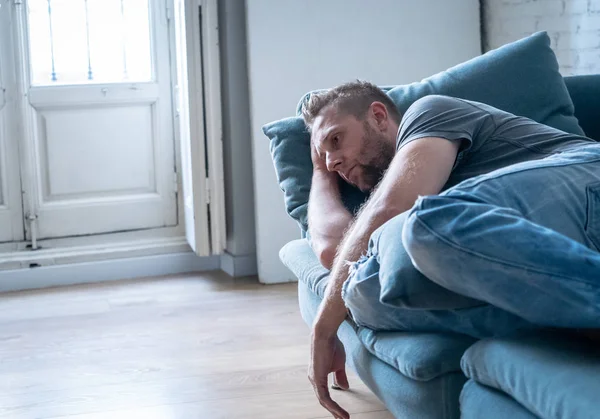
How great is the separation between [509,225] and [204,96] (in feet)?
8.60

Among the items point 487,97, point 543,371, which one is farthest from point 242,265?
point 543,371

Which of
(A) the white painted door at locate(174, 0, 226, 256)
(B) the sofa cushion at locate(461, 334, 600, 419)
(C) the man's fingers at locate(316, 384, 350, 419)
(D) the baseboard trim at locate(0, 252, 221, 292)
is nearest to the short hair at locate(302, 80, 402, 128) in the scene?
(C) the man's fingers at locate(316, 384, 350, 419)

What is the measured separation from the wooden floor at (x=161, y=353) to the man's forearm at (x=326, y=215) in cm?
52

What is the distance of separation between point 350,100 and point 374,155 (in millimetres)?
169

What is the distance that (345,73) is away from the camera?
3.86m

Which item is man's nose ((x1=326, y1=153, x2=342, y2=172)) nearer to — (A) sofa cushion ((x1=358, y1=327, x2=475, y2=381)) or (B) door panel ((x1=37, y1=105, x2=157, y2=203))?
(A) sofa cushion ((x1=358, y1=327, x2=475, y2=381))

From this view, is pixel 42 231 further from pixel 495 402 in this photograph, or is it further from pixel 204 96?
pixel 495 402

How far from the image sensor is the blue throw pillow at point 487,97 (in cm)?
240

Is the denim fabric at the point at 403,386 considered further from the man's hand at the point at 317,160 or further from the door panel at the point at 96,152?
the door panel at the point at 96,152

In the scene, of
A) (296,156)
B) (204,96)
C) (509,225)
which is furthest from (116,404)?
(204,96)

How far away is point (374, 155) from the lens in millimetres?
2205

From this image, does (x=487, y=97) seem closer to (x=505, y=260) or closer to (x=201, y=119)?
(x=505, y=260)

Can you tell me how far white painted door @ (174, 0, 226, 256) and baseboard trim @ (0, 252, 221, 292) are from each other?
9.0 inches

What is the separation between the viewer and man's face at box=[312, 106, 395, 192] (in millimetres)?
2197
